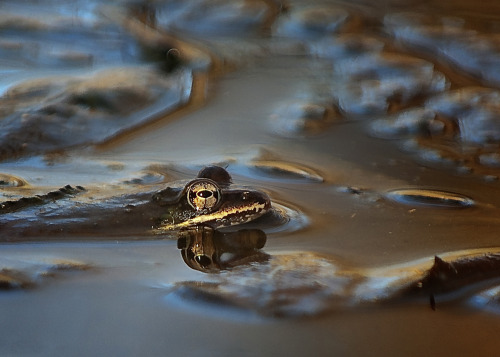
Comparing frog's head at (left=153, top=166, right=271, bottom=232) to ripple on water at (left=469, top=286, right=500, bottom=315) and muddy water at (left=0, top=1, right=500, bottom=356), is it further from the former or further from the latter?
ripple on water at (left=469, top=286, right=500, bottom=315)

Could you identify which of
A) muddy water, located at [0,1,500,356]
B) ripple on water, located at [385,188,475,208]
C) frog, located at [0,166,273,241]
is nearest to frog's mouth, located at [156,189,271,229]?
frog, located at [0,166,273,241]

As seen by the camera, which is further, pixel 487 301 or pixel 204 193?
pixel 204 193

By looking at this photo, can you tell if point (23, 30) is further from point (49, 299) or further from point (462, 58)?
point (49, 299)

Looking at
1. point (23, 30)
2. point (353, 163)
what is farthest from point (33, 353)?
point (23, 30)

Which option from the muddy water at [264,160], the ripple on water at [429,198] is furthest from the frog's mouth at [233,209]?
the ripple on water at [429,198]

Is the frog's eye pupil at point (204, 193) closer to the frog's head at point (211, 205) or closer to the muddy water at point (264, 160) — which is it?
the frog's head at point (211, 205)

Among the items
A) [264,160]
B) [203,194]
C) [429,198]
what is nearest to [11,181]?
[203,194]

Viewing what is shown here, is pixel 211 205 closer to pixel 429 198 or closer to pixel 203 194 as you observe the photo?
pixel 203 194
